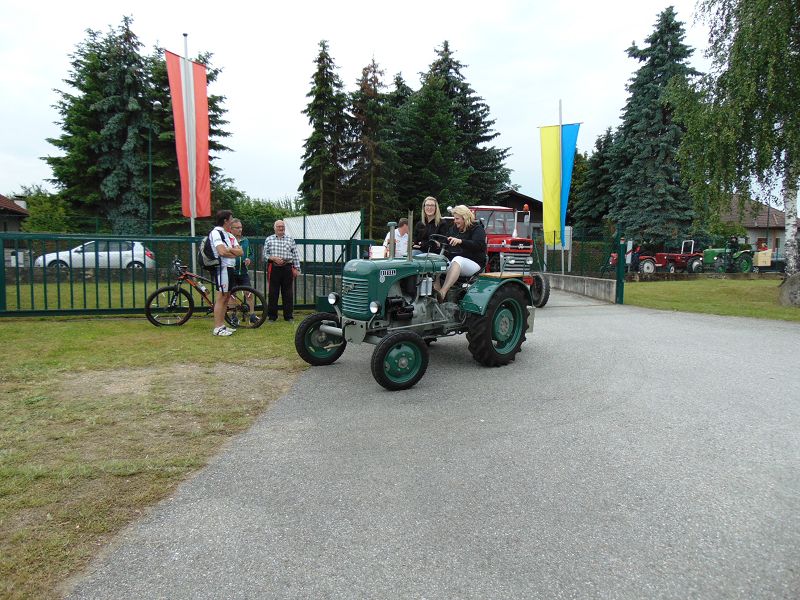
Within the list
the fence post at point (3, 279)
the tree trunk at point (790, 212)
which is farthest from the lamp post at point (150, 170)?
the tree trunk at point (790, 212)

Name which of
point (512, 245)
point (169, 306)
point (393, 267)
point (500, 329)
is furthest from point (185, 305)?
point (512, 245)

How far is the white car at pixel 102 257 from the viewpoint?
935 cm

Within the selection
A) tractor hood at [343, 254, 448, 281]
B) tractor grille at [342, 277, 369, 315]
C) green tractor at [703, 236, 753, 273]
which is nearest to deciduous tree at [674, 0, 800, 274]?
green tractor at [703, 236, 753, 273]

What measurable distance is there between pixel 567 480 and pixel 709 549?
34.8 inches

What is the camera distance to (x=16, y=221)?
37.2 m

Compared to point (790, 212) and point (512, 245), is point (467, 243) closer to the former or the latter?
point (512, 245)

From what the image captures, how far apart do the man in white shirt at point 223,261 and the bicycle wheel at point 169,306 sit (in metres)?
0.95

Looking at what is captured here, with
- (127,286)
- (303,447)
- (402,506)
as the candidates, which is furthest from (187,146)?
(402,506)

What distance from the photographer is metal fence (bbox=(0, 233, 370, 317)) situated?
29.9ft

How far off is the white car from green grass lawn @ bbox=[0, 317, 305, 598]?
65.0 inches

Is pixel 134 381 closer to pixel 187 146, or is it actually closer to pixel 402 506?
pixel 402 506

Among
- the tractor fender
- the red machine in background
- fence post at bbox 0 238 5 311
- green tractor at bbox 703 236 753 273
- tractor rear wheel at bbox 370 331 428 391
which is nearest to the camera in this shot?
tractor rear wheel at bbox 370 331 428 391

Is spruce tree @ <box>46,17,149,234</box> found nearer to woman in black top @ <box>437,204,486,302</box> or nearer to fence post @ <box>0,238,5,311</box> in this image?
fence post @ <box>0,238,5,311</box>

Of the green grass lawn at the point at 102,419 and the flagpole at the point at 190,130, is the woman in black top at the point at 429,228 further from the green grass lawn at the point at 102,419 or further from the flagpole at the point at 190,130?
the flagpole at the point at 190,130
